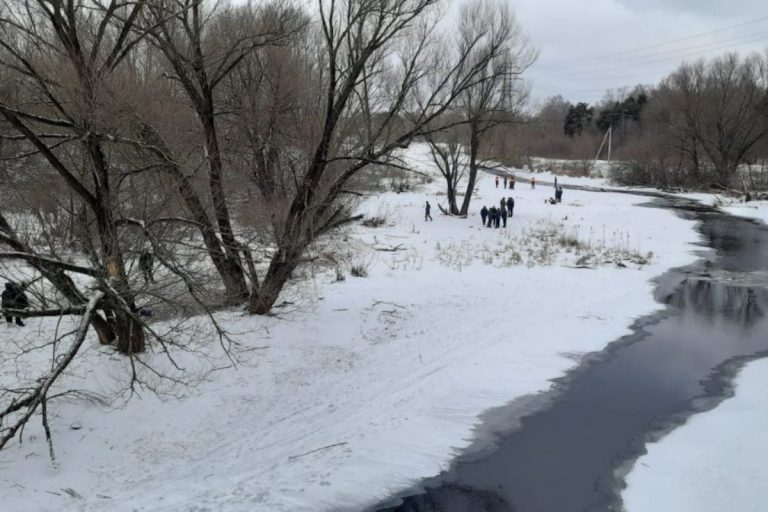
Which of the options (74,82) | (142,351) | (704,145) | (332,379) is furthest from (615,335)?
(704,145)

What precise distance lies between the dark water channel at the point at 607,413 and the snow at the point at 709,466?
23 cm

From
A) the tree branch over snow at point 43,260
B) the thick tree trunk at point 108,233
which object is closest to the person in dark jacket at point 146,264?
the thick tree trunk at point 108,233

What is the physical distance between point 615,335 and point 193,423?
28.2 ft

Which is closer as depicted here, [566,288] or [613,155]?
[566,288]

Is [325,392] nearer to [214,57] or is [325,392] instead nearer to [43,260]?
[43,260]

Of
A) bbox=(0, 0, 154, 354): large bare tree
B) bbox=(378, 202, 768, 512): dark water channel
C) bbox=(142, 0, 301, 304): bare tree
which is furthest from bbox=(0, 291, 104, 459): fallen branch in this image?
bbox=(378, 202, 768, 512): dark water channel

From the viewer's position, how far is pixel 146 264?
8.12 metres

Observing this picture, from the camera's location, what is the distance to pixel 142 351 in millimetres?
9336

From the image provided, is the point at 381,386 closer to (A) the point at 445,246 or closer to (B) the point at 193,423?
(B) the point at 193,423

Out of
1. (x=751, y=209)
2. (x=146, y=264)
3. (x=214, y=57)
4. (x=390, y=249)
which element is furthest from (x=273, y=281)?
(x=751, y=209)

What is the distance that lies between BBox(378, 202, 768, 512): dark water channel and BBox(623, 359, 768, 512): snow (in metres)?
0.23

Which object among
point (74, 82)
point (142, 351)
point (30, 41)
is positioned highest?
point (30, 41)

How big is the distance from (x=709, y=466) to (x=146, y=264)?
7.73 meters

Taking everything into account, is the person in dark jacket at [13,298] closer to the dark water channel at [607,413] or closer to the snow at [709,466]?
the dark water channel at [607,413]
